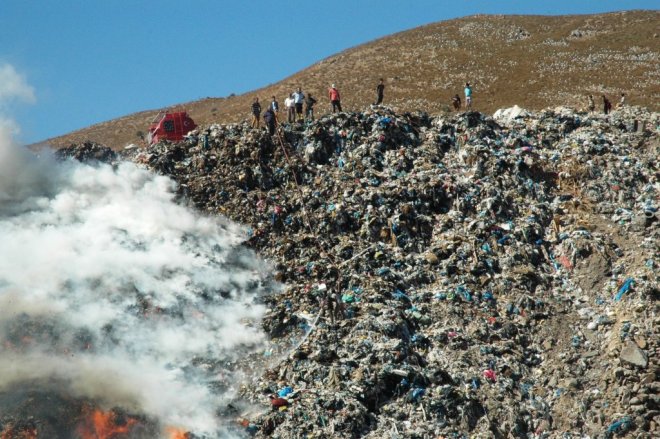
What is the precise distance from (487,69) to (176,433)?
118ft

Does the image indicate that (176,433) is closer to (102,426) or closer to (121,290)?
(102,426)

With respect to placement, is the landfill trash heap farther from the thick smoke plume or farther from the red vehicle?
the red vehicle

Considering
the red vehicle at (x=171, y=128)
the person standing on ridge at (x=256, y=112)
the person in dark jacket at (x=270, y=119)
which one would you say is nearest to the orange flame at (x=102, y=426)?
the person in dark jacket at (x=270, y=119)

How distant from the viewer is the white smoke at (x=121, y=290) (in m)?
14.1

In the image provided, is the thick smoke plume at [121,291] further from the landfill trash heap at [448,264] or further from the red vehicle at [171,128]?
the red vehicle at [171,128]

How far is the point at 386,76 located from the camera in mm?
43688

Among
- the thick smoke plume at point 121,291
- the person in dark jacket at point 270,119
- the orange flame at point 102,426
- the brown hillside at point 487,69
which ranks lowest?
the orange flame at point 102,426

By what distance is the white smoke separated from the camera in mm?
14125

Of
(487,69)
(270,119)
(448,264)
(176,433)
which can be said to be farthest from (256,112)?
(487,69)

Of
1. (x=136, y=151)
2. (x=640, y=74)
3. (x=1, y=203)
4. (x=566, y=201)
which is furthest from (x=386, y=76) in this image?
(x=1, y=203)

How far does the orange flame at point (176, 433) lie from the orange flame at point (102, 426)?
2.31ft

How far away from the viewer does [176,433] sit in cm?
1312

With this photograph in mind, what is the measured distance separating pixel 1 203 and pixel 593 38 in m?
44.0

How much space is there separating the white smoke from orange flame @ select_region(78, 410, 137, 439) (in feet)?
1.02
